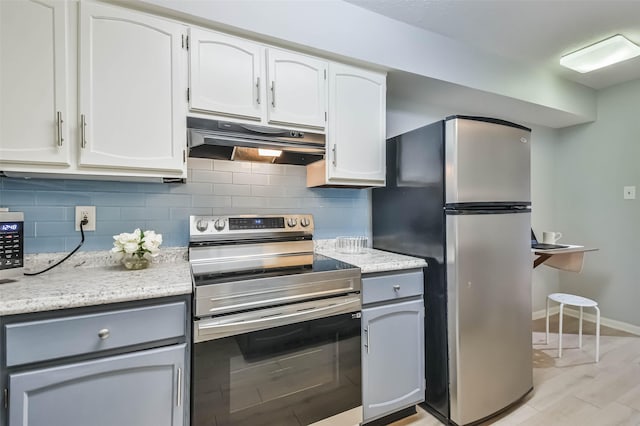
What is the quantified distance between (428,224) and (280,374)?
111 centimetres

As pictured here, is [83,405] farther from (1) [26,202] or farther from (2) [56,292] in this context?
(1) [26,202]

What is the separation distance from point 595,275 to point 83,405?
14.1 ft

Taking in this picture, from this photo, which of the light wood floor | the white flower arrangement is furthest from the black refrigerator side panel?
the white flower arrangement

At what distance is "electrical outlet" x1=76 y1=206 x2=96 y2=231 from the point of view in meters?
1.53

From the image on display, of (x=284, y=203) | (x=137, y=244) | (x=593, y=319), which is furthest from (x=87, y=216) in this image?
(x=593, y=319)

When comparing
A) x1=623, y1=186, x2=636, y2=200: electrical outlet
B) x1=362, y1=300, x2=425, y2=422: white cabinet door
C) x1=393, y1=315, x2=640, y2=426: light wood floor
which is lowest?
x1=393, y1=315, x2=640, y2=426: light wood floor

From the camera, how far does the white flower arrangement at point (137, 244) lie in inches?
54.9

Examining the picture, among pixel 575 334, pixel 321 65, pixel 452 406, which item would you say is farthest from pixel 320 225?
pixel 575 334

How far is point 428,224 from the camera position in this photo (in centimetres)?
177

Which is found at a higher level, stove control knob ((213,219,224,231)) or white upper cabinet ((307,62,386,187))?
white upper cabinet ((307,62,386,187))

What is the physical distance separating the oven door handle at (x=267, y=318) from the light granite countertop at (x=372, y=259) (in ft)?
0.65

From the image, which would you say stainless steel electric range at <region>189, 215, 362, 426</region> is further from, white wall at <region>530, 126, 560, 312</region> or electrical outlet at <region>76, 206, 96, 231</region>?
white wall at <region>530, 126, 560, 312</region>

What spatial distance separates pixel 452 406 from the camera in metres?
1.67

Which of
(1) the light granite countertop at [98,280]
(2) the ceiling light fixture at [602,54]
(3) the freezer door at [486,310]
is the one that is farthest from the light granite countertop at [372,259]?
(2) the ceiling light fixture at [602,54]
